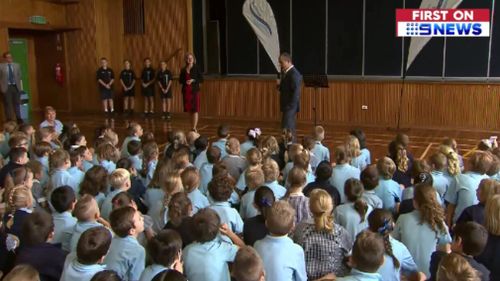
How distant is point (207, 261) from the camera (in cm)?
281

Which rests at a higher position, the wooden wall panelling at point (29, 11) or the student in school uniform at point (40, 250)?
the wooden wall panelling at point (29, 11)

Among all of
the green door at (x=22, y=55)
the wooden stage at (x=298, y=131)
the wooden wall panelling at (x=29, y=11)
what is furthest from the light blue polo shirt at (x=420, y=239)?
the green door at (x=22, y=55)

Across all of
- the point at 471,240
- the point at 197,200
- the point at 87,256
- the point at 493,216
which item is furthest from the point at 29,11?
the point at 471,240

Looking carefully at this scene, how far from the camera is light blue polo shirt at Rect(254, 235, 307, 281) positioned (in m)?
2.87

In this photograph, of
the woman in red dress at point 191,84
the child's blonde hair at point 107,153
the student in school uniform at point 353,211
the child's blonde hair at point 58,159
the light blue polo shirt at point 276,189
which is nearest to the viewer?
the student in school uniform at point 353,211

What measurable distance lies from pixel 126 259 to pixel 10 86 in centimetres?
996

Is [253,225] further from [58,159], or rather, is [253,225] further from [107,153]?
[107,153]

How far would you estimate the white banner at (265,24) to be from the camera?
43.8 feet

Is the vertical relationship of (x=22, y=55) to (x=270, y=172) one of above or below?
above

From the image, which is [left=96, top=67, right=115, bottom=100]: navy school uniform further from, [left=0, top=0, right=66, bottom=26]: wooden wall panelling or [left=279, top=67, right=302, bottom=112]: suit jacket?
[left=279, top=67, right=302, bottom=112]: suit jacket

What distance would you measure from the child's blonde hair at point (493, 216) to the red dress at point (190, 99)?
8037 mm

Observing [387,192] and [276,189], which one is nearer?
[276,189]

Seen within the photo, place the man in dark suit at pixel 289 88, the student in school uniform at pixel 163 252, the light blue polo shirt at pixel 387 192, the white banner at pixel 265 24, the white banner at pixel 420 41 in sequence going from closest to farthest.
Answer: the student in school uniform at pixel 163 252 < the light blue polo shirt at pixel 387 192 < the man in dark suit at pixel 289 88 < the white banner at pixel 420 41 < the white banner at pixel 265 24

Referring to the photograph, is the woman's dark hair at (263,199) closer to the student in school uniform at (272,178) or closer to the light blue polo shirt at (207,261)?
the light blue polo shirt at (207,261)
